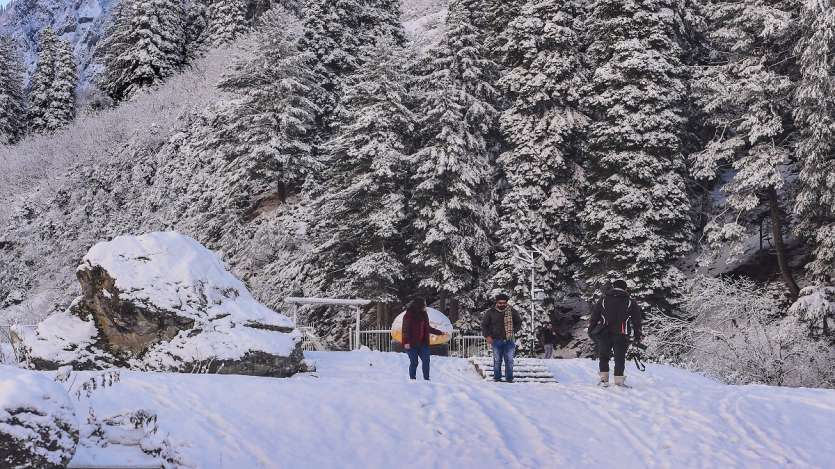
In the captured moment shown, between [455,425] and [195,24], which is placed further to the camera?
[195,24]

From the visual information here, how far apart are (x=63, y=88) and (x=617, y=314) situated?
63.4 metres

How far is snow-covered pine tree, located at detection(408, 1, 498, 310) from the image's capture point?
90.0ft

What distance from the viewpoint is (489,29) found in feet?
116

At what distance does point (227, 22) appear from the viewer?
5319cm

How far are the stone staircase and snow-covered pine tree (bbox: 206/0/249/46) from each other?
4166 centimetres

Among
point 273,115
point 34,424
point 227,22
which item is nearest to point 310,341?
point 273,115

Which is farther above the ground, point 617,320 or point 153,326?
point 617,320

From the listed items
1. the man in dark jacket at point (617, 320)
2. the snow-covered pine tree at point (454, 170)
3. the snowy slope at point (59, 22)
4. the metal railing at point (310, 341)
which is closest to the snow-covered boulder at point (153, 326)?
the man in dark jacket at point (617, 320)

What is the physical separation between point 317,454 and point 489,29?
3152 cm

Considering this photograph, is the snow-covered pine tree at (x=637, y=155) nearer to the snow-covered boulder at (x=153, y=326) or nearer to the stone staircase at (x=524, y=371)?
the stone staircase at (x=524, y=371)

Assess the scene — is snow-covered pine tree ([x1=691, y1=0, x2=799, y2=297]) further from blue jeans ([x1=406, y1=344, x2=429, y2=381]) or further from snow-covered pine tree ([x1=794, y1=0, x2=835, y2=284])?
blue jeans ([x1=406, y1=344, x2=429, y2=381])

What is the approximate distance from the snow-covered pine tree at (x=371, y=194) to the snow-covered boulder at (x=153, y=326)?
13.7 m

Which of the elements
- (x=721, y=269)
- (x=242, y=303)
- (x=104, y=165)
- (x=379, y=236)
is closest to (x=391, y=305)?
(x=379, y=236)

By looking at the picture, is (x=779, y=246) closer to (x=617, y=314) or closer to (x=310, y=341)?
(x=617, y=314)
